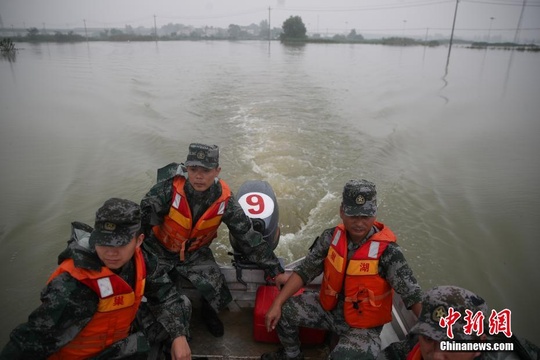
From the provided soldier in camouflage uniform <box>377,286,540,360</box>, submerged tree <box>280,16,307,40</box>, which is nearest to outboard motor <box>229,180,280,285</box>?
soldier in camouflage uniform <box>377,286,540,360</box>

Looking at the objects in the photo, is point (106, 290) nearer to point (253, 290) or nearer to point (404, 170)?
point (253, 290)

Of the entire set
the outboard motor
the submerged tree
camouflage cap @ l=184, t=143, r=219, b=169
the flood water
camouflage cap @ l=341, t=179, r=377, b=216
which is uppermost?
the submerged tree

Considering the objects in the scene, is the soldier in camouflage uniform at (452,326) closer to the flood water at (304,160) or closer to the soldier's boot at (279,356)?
the soldier's boot at (279,356)

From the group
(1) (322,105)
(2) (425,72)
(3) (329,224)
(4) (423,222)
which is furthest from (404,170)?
(2) (425,72)

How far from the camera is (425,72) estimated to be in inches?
838

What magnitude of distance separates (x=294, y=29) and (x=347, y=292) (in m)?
60.0

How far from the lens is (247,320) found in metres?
2.79

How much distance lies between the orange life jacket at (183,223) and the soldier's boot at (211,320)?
45 centimetres

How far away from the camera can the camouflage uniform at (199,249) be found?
2.59 m

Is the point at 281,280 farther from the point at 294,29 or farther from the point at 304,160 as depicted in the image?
the point at 294,29

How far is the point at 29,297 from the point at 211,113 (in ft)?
25.4

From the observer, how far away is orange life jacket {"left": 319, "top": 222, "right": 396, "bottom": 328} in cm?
208

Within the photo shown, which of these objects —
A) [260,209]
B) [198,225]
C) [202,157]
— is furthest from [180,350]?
[260,209]

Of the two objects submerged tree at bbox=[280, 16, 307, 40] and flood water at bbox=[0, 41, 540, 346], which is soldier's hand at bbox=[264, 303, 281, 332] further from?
submerged tree at bbox=[280, 16, 307, 40]
